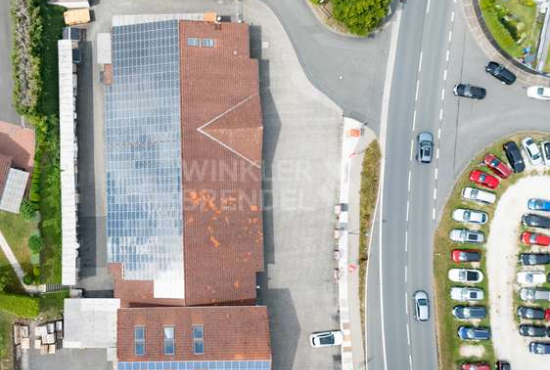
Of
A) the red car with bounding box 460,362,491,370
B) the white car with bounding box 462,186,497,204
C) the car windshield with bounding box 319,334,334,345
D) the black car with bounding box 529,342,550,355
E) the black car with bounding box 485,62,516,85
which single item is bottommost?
the red car with bounding box 460,362,491,370

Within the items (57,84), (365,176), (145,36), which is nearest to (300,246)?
(365,176)

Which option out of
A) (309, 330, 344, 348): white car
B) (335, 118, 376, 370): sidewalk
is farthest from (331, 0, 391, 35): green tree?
(309, 330, 344, 348): white car

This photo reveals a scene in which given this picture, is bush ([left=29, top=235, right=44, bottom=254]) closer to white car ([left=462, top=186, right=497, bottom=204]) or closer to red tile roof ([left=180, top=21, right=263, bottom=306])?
red tile roof ([left=180, top=21, right=263, bottom=306])

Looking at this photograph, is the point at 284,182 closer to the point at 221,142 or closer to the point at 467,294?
the point at 221,142

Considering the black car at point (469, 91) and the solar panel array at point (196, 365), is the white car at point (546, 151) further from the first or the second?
the solar panel array at point (196, 365)

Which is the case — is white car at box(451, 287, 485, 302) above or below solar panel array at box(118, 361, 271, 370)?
above

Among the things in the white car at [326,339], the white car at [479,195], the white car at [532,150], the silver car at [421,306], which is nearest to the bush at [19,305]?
the white car at [326,339]
